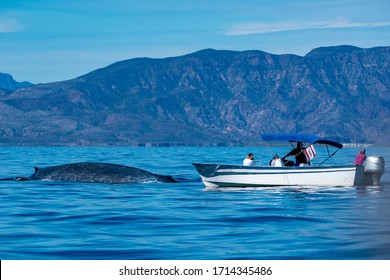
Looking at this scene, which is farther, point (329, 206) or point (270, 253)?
point (329, 206)

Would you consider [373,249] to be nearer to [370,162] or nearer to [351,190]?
[351,190]

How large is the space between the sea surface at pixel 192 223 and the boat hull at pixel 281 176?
0.80 meters

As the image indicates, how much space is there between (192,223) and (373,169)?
23.4 m

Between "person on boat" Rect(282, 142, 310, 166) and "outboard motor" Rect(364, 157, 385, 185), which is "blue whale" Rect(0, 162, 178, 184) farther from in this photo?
"outboard motor" Rect(364, 157, 385, 185)

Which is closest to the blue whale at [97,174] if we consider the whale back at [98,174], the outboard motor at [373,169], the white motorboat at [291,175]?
the whale back at [98,174]

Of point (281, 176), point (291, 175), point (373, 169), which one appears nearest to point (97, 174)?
point (281, 176)

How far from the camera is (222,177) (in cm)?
4816

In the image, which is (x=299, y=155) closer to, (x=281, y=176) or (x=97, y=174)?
(x=281, y=176)

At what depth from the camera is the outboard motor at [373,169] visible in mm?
48281

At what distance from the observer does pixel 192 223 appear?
91.1ft

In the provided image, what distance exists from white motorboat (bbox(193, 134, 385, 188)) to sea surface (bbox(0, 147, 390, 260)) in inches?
33.2

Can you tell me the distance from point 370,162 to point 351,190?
4155 mm

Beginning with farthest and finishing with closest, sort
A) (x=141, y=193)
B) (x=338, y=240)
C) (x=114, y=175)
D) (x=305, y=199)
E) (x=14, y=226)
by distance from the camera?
1. (x=114, y=175)
2. (x=141, y=193)
3. (x=305, y=199)
4. (x=14, y=226)
5. (x=338, y=240)

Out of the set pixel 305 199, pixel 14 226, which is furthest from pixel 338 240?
pixel 305 199
